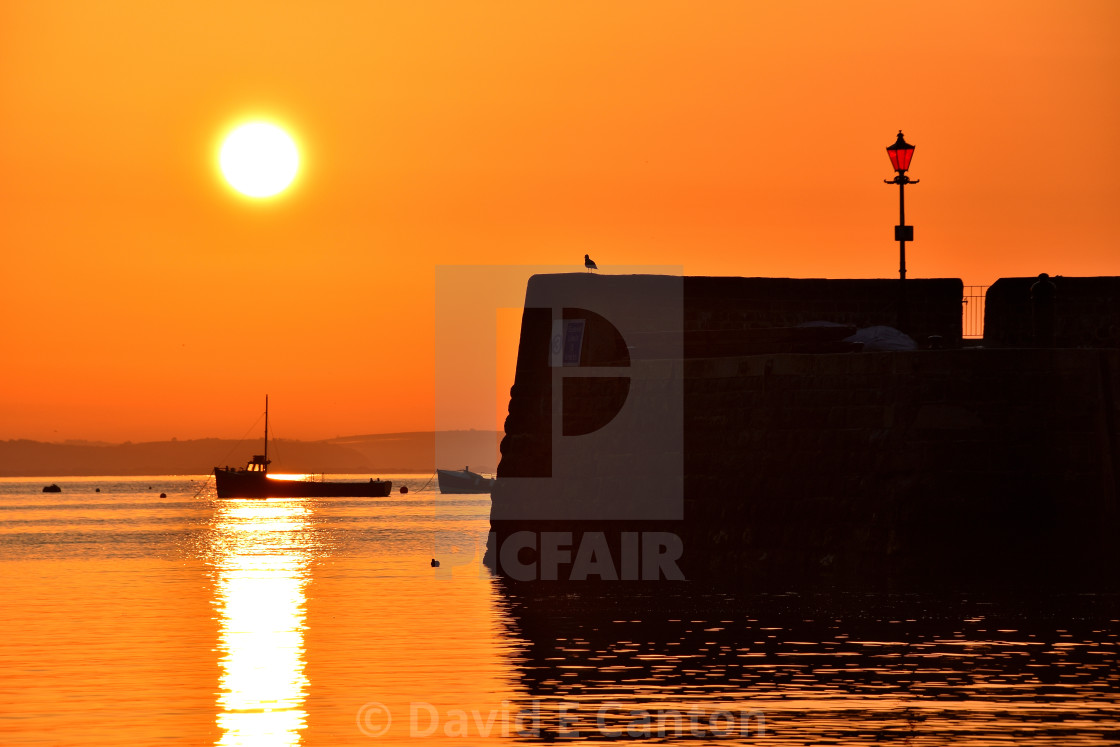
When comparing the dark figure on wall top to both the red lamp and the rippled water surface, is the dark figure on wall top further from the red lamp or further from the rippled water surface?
the rippled water surface

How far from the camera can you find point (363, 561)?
159 feet

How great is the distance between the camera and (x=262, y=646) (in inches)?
923

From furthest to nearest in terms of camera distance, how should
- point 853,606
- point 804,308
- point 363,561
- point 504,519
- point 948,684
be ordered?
point 363,561 → point 504,519 → point 804,308 → point 853,606 → point 948,684

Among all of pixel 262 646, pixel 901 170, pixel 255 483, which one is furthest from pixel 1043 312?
pixel 255 483

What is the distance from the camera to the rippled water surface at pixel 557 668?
15359mm

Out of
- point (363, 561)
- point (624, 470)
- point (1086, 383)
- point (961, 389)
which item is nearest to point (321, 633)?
point (624, 470)

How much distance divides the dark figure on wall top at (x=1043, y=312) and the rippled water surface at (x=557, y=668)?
229 inches

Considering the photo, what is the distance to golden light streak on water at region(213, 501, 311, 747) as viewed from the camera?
1603cm

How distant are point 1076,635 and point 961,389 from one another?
5.60 m

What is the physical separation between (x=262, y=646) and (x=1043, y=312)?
48.9 feet

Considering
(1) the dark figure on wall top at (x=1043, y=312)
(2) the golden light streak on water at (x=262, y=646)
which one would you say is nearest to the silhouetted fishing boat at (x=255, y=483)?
(2) the golden light streak on water at (x=262, y=646)

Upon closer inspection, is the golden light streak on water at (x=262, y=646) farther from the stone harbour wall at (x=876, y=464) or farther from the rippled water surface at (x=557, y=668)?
the stone harbour wall at (x=876, y=464)

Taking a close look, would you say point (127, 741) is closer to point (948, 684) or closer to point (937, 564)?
point (948, 684)

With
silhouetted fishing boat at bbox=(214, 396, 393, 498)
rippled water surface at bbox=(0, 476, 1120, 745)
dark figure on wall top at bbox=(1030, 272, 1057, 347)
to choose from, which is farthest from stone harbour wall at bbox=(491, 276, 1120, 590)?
silhouetted fishing boat at bbox=(214, 396, 393, 498)
